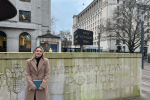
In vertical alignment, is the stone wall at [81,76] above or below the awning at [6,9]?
below

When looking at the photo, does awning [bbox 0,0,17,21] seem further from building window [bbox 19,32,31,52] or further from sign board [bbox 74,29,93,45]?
building window [bbox 19,32,31,52]

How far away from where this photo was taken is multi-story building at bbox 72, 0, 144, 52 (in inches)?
2084

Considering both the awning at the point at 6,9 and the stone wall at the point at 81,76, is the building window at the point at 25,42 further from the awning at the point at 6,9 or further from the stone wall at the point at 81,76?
the stone wall at the point at 81,76

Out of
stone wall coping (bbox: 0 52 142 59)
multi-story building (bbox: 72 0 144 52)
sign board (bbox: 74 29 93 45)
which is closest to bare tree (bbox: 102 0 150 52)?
multi-story building (bbox: 72 0 144 52)

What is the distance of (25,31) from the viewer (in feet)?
66.6

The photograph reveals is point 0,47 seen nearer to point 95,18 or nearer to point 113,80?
point 113,80

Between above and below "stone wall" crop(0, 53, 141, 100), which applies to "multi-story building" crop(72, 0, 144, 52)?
above

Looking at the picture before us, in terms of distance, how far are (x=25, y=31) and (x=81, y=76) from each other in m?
19.7

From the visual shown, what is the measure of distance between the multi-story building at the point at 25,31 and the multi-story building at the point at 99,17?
2830cm

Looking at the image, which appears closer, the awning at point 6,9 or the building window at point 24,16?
the awning at point 6,9

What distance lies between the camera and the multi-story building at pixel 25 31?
1892 cm

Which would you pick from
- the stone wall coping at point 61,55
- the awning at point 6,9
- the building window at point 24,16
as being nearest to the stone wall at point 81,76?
the stone wall coping at point 61,55

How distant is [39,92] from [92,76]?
1.97m

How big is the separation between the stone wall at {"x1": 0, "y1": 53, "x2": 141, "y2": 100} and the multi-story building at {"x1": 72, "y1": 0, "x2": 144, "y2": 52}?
126 ft
